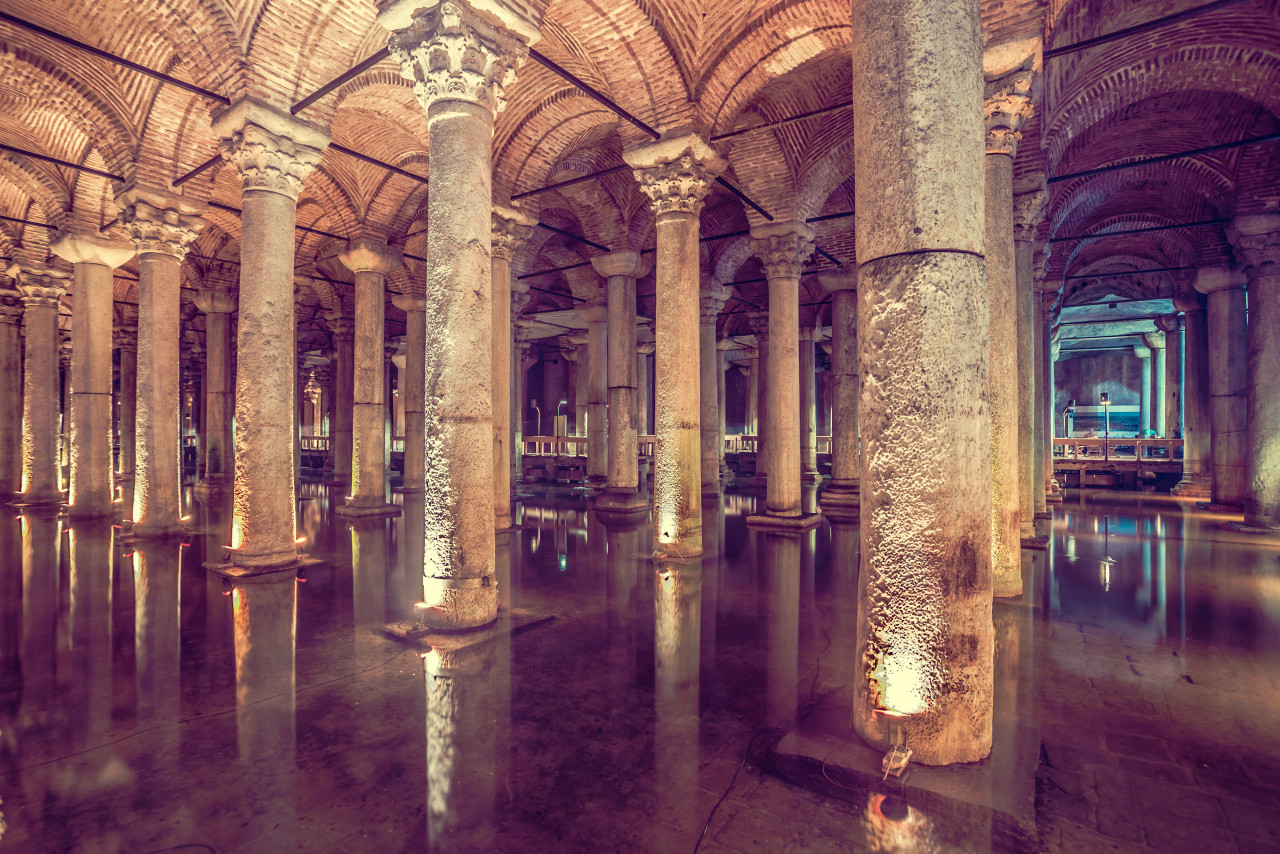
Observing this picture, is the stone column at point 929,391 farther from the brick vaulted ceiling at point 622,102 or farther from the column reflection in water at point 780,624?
the brick vaulted ceiling at point 622,102

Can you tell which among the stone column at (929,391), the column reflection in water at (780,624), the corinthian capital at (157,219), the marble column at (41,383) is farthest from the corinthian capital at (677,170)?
the marble column at (41,383)

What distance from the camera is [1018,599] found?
233 inches

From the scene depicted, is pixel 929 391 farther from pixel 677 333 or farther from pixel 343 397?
pixel 343 397

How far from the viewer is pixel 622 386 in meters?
12.3

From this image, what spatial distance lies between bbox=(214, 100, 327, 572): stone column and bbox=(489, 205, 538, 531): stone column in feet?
8.94

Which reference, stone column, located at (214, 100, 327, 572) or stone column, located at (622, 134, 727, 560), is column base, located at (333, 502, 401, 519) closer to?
stone column, located at (214, 100, 327, 572)

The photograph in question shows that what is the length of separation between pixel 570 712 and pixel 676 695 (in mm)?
641

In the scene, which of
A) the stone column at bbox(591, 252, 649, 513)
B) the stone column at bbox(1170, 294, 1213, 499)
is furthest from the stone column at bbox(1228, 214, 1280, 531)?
the stone column at bbox(591, 252, 649, 513)

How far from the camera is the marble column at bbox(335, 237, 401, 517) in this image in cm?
1135

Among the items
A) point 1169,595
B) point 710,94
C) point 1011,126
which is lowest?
point 1169,595

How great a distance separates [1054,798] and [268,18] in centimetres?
900

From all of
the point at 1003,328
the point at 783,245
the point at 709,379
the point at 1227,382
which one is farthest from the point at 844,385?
the point at 1003,328

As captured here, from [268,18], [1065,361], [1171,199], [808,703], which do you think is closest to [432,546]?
[808,703]

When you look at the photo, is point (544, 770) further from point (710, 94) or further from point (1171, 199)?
point (1171, 199)
